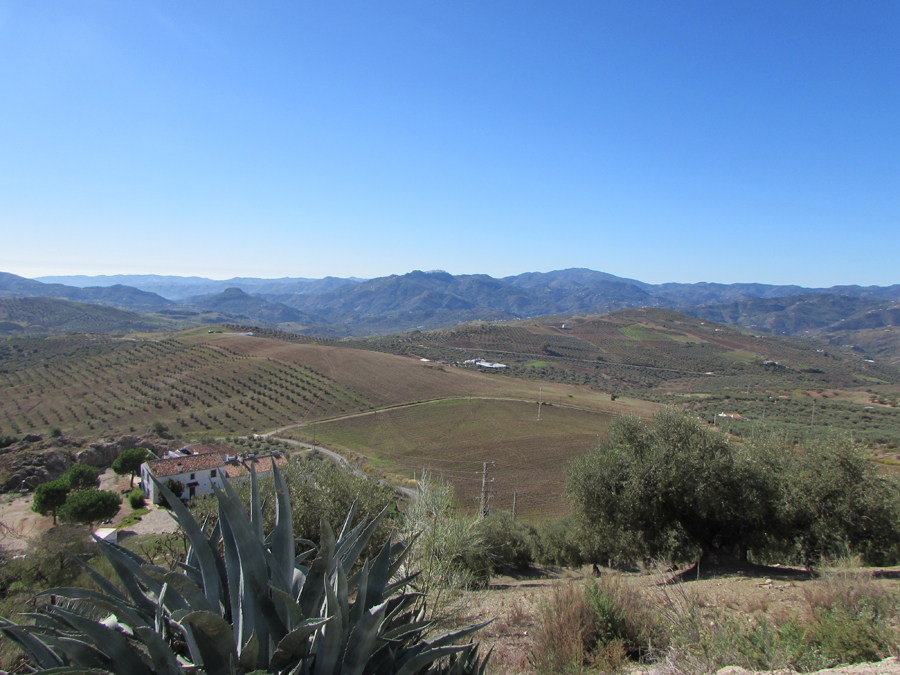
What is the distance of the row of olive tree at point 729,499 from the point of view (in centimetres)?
1266

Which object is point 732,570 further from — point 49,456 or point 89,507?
point 49,456

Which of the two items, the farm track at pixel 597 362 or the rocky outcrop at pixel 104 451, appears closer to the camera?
the rocky outcrop at pixel 104 451

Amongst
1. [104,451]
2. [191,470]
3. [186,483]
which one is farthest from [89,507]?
[104,451]

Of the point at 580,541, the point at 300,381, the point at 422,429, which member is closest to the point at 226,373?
the point at 300,381

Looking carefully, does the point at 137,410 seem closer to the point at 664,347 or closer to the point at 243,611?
the point at 243,611

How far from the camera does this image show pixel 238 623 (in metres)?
3.13

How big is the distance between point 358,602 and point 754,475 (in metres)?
15.3

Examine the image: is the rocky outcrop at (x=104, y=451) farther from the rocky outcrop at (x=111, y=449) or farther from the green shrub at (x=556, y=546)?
the green shrub at (x=556, y=546)

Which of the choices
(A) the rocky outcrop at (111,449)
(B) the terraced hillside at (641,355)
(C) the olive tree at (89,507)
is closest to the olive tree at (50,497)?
(C) the olive tree at (89,507)

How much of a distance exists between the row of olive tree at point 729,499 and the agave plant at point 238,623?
12.5 m

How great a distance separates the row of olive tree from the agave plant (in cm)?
1254

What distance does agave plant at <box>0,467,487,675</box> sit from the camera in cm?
265

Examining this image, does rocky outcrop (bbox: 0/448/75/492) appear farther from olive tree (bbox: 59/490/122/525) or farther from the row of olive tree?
the row of olive tree

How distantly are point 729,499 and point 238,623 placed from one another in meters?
15.3
